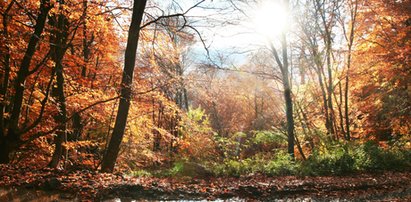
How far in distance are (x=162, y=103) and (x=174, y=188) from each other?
6375mm

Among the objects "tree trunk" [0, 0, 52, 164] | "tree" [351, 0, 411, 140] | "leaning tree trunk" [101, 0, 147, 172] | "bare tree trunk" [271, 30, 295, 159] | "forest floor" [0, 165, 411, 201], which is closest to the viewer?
"forest floor" [0, 165, 411, 201]

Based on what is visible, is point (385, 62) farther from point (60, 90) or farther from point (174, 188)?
point (60, 90)

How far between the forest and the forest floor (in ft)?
0.11

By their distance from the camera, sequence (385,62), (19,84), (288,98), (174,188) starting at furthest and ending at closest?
(288,98) → (385,62) → (19,84) → (174,188)

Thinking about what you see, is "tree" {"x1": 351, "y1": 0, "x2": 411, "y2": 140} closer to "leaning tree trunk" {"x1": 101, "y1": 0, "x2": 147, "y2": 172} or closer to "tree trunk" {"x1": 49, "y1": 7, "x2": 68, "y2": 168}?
"leaning tree trunk" {"x1": 101, "y1": 0, "x2": 147, "y2": 172}

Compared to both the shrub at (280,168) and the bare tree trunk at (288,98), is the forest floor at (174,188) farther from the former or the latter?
the bare tree trunk at (288,98)

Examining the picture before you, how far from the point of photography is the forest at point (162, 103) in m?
8.25

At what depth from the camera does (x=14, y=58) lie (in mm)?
9344

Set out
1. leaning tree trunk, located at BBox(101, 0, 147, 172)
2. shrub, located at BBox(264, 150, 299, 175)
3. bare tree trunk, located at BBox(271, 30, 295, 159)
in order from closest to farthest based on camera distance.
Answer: leaning tree trunk, located at BBox(101, 0, 147, 172), shrub, located at BBox(264, 150, 299, 175), bare tree trunk, located at BBox(271, 30, 295, 159)

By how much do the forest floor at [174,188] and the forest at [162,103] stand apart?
0.03m

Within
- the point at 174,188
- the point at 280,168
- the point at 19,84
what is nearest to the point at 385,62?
the point at 280,168

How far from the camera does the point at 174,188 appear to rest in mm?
7941

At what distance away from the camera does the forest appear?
27.1 ft

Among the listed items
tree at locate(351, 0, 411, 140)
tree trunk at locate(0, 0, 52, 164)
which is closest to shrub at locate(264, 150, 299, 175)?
tree at locate(351, 0, 411, 140)
